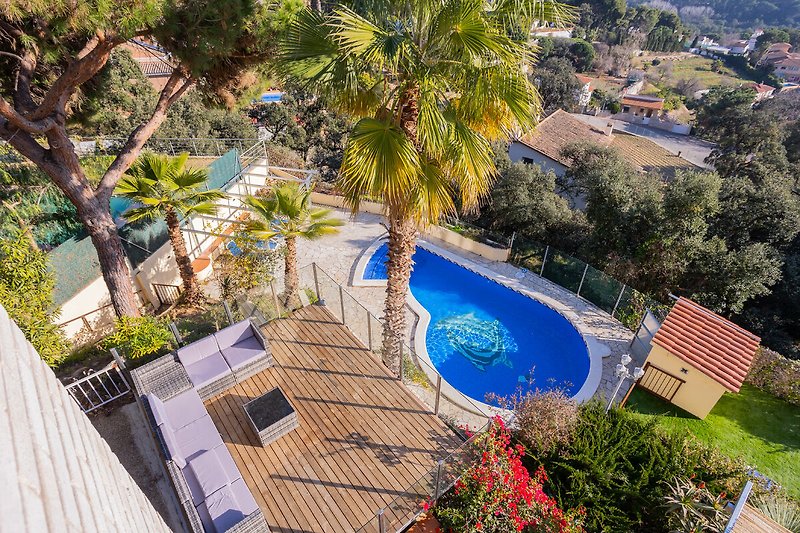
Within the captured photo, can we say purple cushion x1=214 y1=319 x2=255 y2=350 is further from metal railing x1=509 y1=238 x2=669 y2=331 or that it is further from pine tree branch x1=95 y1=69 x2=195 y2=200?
metal railing x1=509 y1=238 x2=669 y2=331

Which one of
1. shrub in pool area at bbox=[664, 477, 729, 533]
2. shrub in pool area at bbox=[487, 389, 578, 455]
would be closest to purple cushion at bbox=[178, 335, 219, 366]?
shrub in pool area at bbox=[487, 389, 578, 455]

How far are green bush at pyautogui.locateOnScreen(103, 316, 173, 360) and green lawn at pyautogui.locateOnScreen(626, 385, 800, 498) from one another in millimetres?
12853

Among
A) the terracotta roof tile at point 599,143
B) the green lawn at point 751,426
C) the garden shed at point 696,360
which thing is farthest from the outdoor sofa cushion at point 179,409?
the terracotta roof tile at point 599,143

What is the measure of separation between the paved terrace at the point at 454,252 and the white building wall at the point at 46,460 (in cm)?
1132

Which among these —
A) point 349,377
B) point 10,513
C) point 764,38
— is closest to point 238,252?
point 349,377

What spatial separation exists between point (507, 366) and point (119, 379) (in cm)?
1146

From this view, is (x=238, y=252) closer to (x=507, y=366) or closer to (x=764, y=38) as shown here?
(x=507, y=366)

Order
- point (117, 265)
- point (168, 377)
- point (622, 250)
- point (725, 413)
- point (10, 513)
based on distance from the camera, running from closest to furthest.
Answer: point (10, 513), point (168, 377), point (117, 265), point (725, 413), point (622, 250)

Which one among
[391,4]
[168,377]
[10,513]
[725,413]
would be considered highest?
[391,4]

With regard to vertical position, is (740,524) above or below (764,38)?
below

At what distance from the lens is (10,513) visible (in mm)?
1605

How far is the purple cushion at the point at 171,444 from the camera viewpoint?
7148 millimetres

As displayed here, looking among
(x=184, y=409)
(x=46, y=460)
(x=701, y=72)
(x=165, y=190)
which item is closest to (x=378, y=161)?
(x=46, y=460)

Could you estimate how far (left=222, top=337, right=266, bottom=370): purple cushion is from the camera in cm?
916
